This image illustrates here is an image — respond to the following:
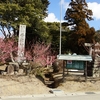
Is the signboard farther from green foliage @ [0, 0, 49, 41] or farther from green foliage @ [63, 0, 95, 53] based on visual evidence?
green foliage @ [63, 0, 95, 53]

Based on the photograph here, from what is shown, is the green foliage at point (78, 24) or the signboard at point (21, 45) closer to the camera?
the signboard at point (21, 45)

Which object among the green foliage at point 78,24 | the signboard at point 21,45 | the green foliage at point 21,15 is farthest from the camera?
the green foliage at point 78,24

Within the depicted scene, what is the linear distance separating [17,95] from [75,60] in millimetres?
5269

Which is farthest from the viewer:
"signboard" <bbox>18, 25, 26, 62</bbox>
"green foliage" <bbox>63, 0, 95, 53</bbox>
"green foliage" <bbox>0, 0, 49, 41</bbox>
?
A: "green foliage" <bbox>63, 0, 95, 53</bbox>

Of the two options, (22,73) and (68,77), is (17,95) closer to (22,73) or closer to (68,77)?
(22,73)

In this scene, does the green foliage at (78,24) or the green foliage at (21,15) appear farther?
the green foliage at (78,24)

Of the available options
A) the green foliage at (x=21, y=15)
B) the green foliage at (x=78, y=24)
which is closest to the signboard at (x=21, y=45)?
the green foliage at (x=21, y=15)

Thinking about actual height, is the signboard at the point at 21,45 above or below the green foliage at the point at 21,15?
below

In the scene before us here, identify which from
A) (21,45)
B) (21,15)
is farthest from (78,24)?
(21,45)

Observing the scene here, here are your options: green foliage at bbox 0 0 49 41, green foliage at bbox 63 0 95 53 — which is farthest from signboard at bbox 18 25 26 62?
green foliage at bbox 63 0 95 53

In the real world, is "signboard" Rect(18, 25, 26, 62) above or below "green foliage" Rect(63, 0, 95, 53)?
below

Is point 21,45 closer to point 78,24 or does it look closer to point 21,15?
point 21,15

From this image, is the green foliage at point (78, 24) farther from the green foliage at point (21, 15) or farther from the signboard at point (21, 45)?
the signboard at point (21, 45)

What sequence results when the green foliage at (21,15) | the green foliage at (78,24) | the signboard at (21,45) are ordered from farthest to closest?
1. the green foliage at (78,24)
2. the green foliage at (21,15)
3. the signboard at (21,45)
